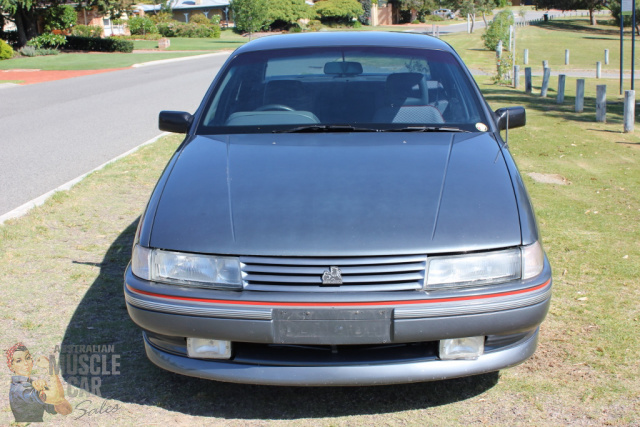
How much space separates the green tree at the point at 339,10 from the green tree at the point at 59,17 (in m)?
42.6

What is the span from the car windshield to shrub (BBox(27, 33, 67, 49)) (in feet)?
130

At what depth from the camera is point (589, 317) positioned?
406cm

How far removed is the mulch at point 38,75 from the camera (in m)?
24.5

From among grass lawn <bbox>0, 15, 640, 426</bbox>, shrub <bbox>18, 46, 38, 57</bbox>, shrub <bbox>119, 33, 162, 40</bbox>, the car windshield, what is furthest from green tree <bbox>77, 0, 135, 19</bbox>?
the car windshield

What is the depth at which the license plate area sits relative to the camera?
8.88ft

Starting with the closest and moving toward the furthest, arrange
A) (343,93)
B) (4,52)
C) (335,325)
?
(335,325) → (343,93) → (4,52)

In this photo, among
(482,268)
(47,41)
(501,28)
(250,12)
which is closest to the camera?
(482,268)

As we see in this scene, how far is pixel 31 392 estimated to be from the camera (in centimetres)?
324

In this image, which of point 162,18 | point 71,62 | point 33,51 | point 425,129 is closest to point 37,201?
point 425,129

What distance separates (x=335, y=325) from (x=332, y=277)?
0.62 feet

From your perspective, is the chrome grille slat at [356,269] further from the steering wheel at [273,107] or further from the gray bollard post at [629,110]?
the gray bollard post at [629,110]

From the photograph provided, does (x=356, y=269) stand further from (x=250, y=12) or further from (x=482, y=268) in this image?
(x=250, y=12)

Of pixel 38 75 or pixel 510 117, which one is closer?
pixel 510 117

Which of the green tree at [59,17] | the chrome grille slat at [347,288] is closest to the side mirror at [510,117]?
the chrome grille slat at [347,288]
